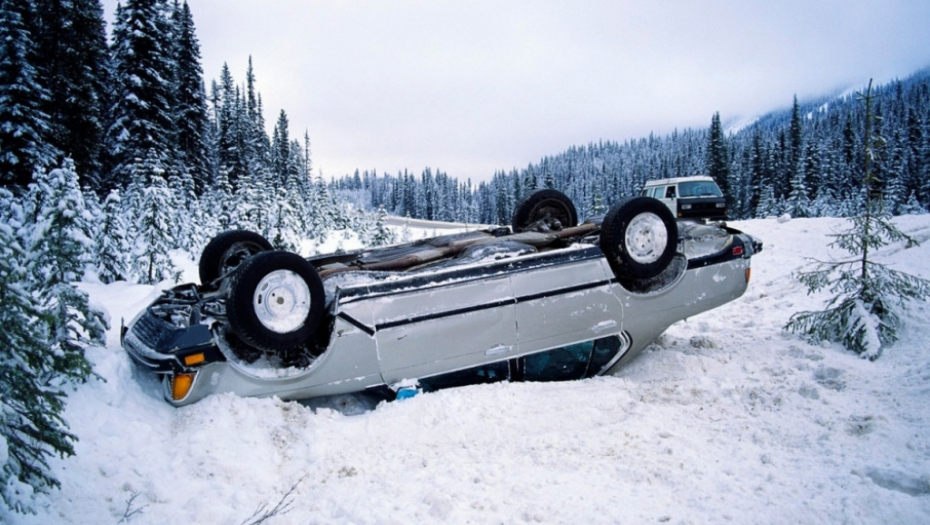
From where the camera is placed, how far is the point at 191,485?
310 centimetres

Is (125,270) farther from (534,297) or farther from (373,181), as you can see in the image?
(373,181)

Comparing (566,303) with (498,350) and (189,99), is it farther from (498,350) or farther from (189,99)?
(189,99)

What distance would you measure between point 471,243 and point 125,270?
36.8ft

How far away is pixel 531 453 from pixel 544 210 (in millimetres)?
4122

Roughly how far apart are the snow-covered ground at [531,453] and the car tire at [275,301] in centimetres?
54

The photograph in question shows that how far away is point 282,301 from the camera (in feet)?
13.1

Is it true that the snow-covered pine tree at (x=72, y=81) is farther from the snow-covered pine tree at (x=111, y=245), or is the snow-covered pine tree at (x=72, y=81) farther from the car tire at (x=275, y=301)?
the car tire at (x=275, y=301)

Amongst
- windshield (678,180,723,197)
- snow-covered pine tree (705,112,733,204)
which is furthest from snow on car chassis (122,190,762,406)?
snow-covered pine tree (705,112,733,204)

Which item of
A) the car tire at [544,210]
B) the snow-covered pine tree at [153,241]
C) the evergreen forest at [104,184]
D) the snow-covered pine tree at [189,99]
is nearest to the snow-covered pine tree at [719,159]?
the evergreen forest at [104,184]

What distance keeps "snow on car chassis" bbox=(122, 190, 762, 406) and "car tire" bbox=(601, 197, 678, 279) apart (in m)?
0.01

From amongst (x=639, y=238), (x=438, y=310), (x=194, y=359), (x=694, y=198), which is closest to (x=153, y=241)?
(x=194, y=359)

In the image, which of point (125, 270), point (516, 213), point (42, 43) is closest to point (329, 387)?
point (516, 213)

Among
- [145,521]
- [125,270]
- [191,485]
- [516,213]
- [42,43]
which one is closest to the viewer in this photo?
[145,521]

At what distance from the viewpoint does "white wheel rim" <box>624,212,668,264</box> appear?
5023 millimetres
